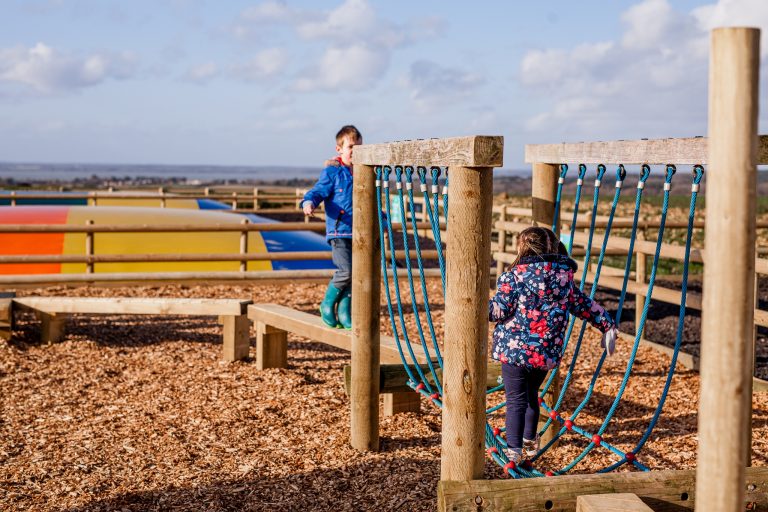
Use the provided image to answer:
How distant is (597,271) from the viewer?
4.23 meters

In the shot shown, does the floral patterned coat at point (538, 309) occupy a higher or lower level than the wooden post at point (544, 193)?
lower

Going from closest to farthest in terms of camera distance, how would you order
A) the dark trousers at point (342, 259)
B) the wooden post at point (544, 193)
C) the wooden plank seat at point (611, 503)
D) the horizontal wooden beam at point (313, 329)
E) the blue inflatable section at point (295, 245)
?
the wooden plank seat at point (611, 503) → the wooden post at point (544, 193) → the horizontal wooden beam at point (313, 329) → the dark trousers at point (342, 259) → the blue inflatable section at point (295, 245)

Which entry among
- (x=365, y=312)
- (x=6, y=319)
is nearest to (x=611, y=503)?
(x=365, y=312)

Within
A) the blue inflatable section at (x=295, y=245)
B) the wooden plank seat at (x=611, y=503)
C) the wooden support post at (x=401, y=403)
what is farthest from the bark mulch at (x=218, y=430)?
the blue inflatable section at (x=295, y=245)

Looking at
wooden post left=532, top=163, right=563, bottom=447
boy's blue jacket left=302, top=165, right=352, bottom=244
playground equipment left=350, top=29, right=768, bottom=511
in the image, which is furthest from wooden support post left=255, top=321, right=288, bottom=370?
wooden post left=532, top=163, right=563, bottom=447

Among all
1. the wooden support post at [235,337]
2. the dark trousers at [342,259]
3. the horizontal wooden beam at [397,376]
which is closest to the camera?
the horizontal wooden beam at [397,376]

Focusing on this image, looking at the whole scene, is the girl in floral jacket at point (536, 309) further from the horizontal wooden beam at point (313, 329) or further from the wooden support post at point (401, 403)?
the wooden support post at point (401, 403)

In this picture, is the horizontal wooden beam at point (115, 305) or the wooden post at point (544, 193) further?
the horizontal wooden beam at point (115, 305)

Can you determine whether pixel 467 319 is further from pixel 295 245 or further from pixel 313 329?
pixel 295 245

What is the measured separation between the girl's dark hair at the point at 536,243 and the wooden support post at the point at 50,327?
5175 millimetres

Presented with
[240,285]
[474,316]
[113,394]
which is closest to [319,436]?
[113,394]

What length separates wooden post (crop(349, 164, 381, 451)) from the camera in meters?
4.89

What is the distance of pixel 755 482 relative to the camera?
9.82 feet

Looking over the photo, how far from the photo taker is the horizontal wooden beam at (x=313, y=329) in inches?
227
